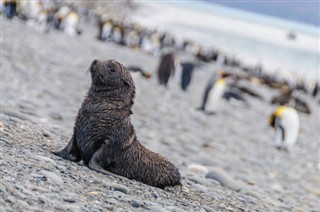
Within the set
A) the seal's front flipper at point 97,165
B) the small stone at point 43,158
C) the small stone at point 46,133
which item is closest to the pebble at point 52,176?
the small stone at point 43,158

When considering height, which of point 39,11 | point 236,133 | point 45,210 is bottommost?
point 45,210

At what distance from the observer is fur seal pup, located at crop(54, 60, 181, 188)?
382 centimetres

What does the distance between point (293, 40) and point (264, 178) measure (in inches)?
3189

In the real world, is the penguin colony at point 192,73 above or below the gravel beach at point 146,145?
above

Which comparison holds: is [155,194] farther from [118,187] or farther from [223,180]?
[223,180]

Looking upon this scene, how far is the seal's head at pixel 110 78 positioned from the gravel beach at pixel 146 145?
1.72ft

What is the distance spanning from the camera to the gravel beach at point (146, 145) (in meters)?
3.32

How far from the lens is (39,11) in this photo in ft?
62.8

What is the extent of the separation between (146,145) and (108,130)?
11.1 feet

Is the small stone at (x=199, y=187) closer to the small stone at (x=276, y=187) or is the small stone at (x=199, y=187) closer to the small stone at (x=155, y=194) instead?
the small stone at (x=155, y=194)

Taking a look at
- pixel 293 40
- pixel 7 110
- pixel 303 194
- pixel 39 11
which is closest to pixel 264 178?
pixel 303 194

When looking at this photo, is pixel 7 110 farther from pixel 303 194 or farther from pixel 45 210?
pixel 303 194

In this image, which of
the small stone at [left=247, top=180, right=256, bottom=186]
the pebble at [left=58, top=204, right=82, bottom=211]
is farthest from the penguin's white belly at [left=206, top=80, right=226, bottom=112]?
the pebble at [left=58, top=204, right=82, bottom=211]

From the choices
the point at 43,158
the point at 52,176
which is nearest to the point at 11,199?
the point at 52,176
